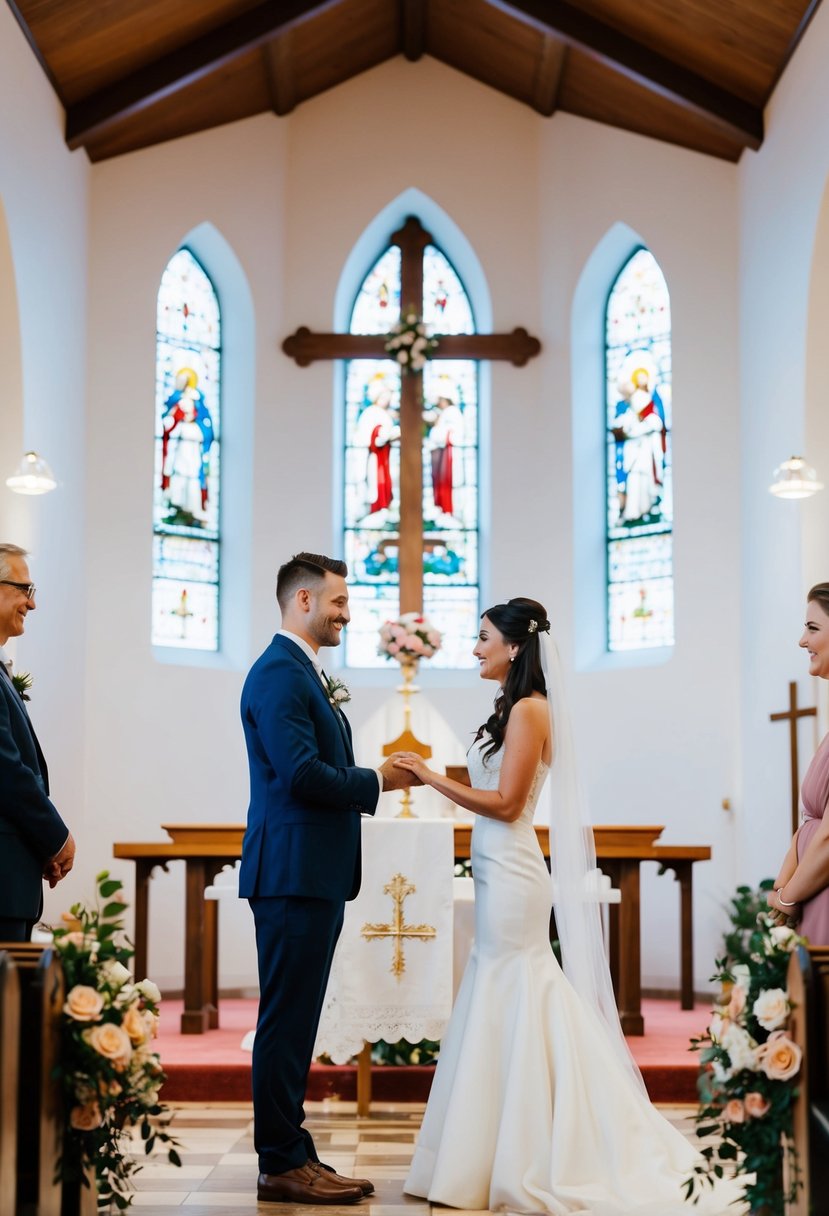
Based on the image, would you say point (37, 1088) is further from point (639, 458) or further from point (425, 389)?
point (425, 389)

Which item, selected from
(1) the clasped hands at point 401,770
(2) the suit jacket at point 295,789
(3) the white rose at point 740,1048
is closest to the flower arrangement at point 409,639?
(1) the clasped hands at point 401,770

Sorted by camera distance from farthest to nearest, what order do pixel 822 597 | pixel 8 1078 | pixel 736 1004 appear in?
pixel 822 597 → pixel 736 1004 → pixel 8 1078

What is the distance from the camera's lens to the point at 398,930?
557cm

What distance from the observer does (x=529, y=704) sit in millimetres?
4309

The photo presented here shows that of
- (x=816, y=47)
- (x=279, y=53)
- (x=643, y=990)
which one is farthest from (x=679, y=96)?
(x=643, y=990)

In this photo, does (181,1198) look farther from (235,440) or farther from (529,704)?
(235,440)

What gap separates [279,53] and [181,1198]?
6875 mm

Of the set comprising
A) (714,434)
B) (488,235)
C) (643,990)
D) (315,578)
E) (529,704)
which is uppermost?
(488,235)

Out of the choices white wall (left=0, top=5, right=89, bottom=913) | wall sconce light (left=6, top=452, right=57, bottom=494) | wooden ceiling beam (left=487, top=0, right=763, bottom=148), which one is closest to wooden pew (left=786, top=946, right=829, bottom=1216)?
wall sconce light (left=6, top=452, right=57, bottom=494)

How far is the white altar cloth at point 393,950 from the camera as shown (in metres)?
5.46

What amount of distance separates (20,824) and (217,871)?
3.35 m

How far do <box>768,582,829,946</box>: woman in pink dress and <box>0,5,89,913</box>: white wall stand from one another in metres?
4.46

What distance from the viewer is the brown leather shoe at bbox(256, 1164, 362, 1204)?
3.92 metres

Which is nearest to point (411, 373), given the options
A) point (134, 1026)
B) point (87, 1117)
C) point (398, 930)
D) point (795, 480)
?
point (795, 480)
